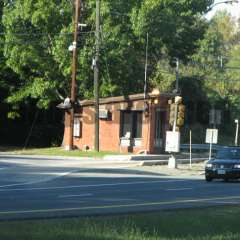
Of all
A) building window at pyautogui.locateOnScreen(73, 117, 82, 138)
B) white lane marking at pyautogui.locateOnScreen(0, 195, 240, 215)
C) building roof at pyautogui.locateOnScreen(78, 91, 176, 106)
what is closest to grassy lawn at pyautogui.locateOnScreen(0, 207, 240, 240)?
white lane marking at pyautogui.locateOnScreen(0, 195, 240, 215)

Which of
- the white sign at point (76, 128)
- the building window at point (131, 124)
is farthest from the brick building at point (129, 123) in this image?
the white sign at point (76, 128)

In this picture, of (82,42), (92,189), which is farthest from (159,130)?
(92,189)

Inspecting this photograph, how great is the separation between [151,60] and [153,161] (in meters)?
16.6

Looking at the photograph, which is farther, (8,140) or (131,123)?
(8,140)

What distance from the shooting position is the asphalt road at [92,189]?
18525 mm

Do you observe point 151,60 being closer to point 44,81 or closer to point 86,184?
point 44,81

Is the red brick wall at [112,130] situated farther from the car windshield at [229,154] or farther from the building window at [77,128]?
the car windshield at [229,154]

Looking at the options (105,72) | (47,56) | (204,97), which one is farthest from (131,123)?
(204,97)

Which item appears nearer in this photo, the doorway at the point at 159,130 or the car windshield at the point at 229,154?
the car windshield at the point at 229,154

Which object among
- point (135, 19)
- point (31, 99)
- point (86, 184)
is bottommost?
point (86, 184)

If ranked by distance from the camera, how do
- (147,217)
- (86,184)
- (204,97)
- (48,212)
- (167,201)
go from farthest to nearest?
(204,97), (86,184), (167,201), (48,212), (147,217)

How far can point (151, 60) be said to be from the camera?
58.4 meters

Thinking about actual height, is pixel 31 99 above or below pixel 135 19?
below

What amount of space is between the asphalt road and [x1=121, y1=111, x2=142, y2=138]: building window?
801 cm
